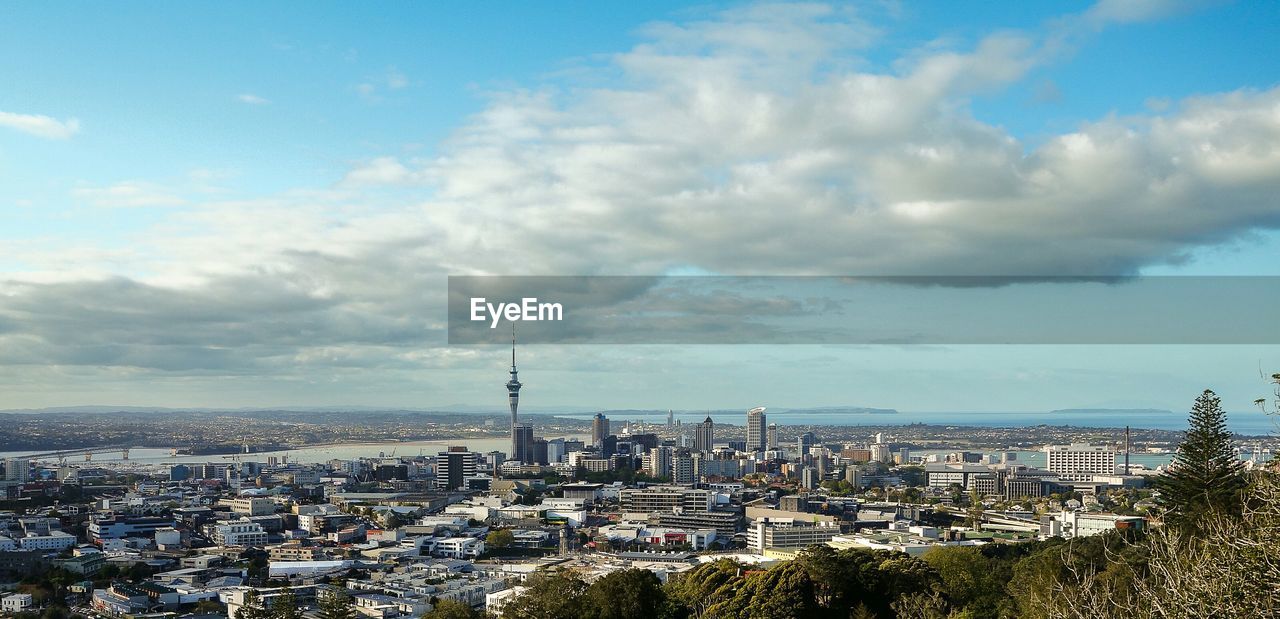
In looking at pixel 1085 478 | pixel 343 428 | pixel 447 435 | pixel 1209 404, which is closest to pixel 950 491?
pixel 1085 478

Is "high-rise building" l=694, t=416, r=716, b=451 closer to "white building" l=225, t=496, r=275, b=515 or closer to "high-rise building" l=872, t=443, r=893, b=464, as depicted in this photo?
"high-rise building" l=872, t=443, r=893, b=464

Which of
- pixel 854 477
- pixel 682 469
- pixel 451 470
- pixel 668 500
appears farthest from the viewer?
pixel 682 469

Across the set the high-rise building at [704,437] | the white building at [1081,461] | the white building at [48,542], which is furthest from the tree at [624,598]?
the high-rise building at [704,437]

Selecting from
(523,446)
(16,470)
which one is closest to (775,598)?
(16,470)

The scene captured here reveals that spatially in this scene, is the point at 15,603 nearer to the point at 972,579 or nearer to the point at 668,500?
the point at 972,579

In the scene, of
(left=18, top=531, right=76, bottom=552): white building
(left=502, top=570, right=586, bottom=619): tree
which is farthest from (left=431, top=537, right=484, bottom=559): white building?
(left=502, top=570, right=586, bottom=619): tree

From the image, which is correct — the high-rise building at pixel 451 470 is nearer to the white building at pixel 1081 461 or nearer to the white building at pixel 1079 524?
the white building at pixel 1081 461
